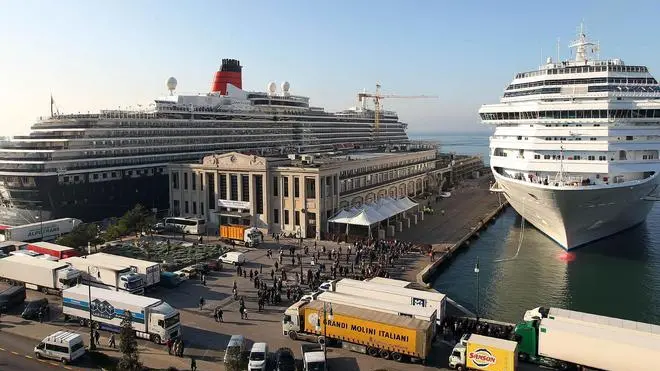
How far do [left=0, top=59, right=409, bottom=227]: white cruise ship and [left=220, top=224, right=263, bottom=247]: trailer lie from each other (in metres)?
13.6

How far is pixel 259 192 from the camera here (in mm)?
50750

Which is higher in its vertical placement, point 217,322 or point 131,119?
point 131,119

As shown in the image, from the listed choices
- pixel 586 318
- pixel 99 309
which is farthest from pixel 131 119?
pixel 586 318

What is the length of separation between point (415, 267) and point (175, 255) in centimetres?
1801

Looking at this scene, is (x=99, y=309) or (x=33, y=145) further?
(x=33, y=145)

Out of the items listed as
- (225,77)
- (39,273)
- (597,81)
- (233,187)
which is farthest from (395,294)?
(225,77)

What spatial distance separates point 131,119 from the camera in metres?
57.8

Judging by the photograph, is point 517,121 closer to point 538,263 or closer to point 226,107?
point 538,263

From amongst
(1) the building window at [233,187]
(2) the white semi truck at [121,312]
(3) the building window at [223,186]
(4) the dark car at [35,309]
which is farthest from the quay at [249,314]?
(3) the building window at [223,186]

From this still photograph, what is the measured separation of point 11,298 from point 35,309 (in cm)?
251

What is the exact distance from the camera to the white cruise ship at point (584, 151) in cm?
4059

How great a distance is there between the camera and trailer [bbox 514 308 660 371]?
20641 mm

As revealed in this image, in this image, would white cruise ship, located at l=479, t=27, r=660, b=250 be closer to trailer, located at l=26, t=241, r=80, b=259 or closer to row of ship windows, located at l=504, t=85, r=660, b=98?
row of ship windows, located at l=504, t=85, r=660, b=98

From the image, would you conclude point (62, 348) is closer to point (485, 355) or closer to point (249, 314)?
point (249, 314)
